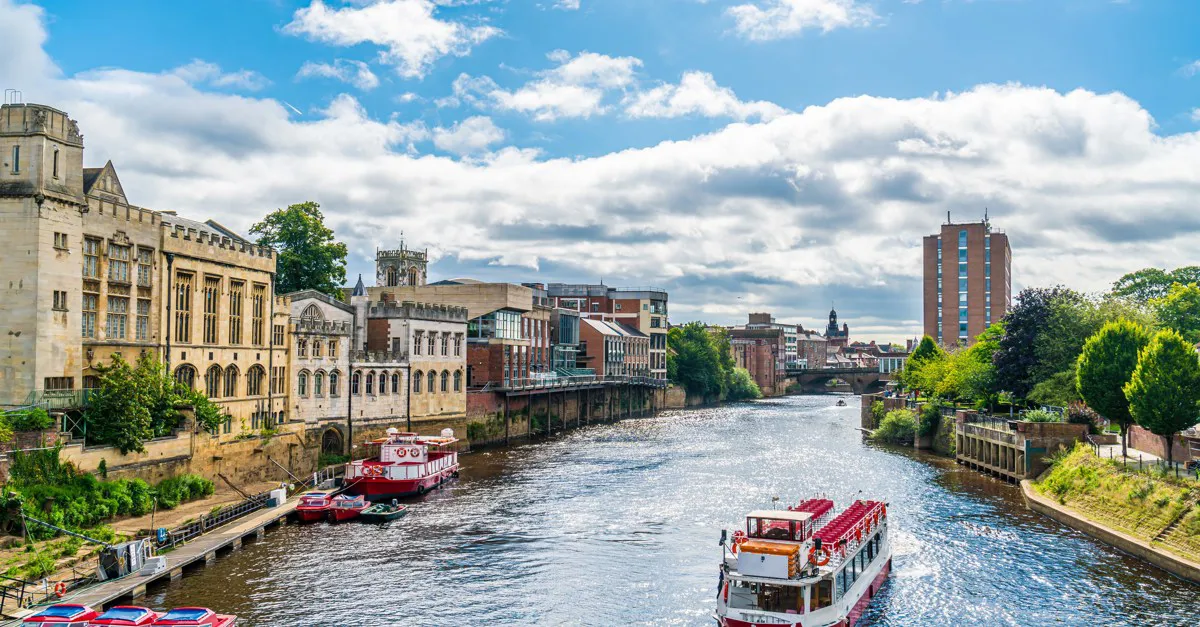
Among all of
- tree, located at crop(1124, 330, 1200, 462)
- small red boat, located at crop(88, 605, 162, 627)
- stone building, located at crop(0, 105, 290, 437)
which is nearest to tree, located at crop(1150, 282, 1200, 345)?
tree, located at crop(1124, 330, 1200, 462)

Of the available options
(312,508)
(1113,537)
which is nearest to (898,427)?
(1113,537)

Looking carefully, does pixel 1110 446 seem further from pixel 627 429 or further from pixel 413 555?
pixel 627 429

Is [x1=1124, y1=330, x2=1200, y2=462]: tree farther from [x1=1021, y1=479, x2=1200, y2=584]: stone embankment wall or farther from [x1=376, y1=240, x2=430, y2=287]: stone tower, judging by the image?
[x1=376, y1=240, x2=430, y2=287]: stone tower

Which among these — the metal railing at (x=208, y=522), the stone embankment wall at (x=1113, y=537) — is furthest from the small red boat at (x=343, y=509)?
the stone embankment wall at (x=1113, y=537)

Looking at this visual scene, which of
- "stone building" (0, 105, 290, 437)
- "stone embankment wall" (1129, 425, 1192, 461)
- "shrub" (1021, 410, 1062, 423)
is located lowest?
"stone embankment wall" (1129, 425, 1192, 461)

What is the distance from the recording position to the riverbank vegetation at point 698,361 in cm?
17050

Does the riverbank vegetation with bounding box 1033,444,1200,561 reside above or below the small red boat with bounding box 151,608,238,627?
above

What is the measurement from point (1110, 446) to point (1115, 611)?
3179 centimetres

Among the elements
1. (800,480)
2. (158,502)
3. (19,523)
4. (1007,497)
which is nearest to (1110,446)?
(1007,497)

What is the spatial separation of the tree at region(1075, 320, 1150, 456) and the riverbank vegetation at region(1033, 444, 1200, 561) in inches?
120

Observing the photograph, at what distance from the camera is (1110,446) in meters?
64.4

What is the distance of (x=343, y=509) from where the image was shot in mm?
52938

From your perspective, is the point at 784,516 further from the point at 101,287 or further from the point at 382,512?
the point at 101,287

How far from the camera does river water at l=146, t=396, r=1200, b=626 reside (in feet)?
120
